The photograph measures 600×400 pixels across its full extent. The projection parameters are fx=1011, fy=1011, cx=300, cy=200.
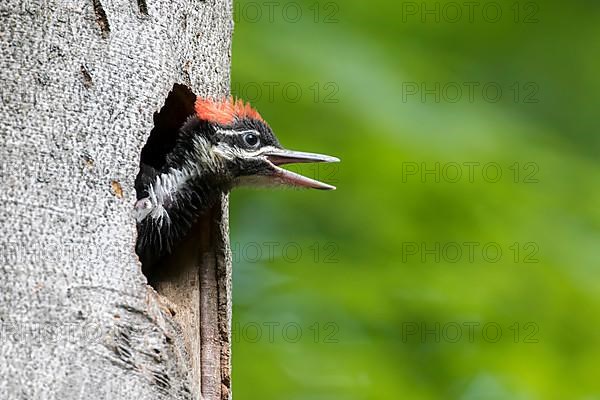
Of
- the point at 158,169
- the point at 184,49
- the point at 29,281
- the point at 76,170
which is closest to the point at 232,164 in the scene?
the point at 158,169

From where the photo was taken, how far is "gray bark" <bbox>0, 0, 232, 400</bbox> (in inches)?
110

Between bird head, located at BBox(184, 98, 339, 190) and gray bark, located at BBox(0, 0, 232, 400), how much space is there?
23.2 inches

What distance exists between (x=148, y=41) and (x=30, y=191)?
0.76 m

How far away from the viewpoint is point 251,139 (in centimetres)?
436

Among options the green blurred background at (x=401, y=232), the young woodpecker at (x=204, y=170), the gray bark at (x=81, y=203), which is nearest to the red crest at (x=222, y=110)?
the young woodpecker at (x=204, y=170)

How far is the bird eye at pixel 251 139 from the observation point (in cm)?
434

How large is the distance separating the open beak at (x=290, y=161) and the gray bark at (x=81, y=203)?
3.02 ft

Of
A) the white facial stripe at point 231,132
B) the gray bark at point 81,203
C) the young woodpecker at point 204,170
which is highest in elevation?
the white facial stripe at point 231,132

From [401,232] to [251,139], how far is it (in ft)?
4.74

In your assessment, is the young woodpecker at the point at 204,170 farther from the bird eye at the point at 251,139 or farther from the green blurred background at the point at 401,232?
the green blurred background at the point at 401,232

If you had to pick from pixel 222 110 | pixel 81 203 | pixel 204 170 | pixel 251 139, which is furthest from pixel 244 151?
pixel 81 203

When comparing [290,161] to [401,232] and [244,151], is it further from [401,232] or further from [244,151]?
[401,232]

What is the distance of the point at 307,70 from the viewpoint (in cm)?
584

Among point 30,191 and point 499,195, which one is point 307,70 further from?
point 30,191
